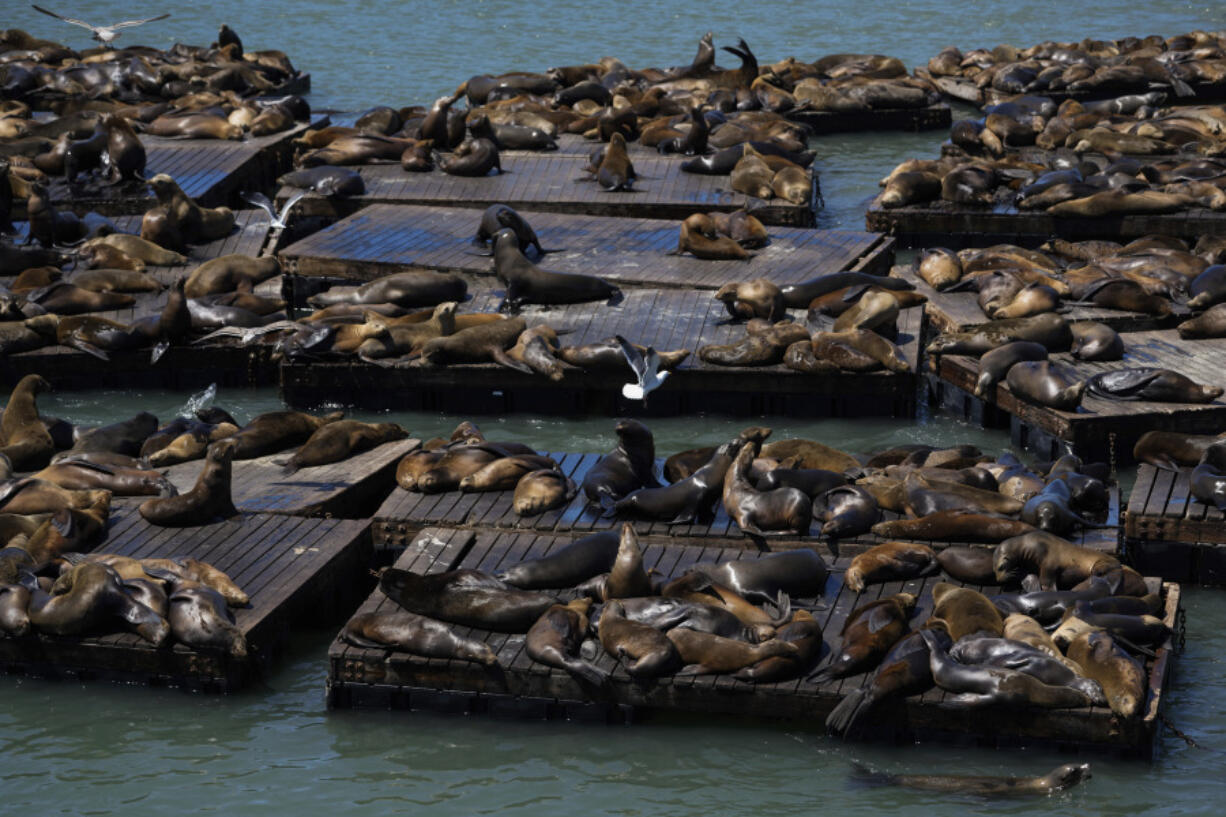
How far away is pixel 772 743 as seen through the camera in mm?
6996

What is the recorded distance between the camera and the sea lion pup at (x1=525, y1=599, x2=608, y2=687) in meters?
7.02

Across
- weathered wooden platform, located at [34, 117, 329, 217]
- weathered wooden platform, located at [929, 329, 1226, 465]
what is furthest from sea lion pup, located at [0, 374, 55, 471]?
weathered wooden platform, located at [34, 117, 329, 217]

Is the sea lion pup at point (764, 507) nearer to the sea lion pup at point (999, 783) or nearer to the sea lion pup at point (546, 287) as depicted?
the sea lion pup at point (999, 783)

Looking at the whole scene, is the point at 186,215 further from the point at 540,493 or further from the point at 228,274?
the point at 540,493

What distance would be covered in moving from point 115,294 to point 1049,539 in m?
7.69

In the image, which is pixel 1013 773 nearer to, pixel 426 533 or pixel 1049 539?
pixel 1049 539

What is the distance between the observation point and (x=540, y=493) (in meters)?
8.66

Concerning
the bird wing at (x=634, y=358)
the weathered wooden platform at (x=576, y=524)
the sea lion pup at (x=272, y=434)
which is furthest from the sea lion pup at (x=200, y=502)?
the bird wing at (x=634, y=358)

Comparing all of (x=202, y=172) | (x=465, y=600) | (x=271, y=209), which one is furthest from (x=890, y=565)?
(x=202, y=172)

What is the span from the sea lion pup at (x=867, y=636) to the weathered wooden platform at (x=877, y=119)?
14.4 metres

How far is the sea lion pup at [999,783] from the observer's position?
6.45 m

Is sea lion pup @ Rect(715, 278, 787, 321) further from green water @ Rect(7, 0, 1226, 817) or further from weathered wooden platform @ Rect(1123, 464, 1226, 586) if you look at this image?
green water @ Rect(7, 0, 1226, 817)

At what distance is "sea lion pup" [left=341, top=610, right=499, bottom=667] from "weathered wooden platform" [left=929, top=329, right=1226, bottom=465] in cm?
447

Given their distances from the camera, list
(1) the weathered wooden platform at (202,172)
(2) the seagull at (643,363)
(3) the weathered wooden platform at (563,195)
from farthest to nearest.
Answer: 1. (1) the weathered wooden platform at (202,172)
2. (3) the weathered wooden platform at (563,195)
3. (2) the seagull at (643,363)
